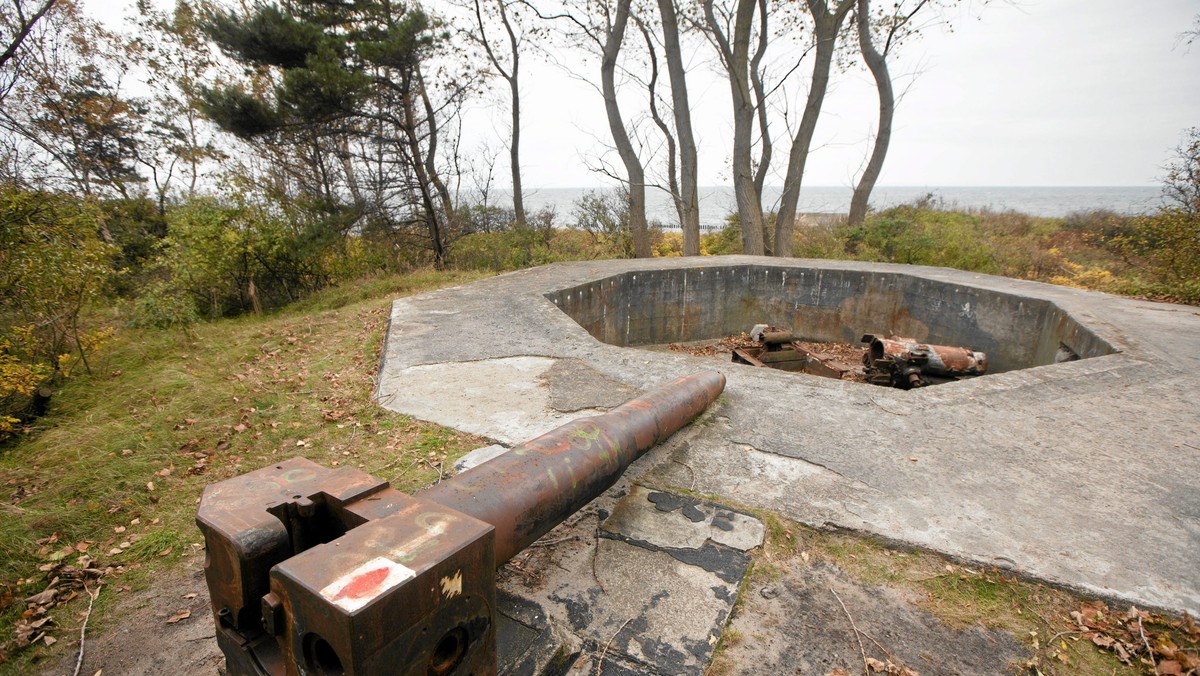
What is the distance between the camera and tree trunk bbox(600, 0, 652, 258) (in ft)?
49.0

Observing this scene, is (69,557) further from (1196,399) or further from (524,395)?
(1196,399)

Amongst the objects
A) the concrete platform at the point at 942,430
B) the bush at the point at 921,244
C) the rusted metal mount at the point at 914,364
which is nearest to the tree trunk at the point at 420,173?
the concrete platform at the point at 942,430

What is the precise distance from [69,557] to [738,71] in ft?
50.4

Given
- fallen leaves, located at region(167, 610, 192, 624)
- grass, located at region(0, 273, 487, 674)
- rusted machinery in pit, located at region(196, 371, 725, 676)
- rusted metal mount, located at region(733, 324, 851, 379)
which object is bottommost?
rusted metal mount, located at region(733, 324, 851, 379)

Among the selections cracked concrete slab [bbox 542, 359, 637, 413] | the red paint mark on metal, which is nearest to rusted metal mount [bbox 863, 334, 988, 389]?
cracked concrete slab [bbox 542, 359, 637, 413]

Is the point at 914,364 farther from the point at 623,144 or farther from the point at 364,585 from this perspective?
the point at 623,144

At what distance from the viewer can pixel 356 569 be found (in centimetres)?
112

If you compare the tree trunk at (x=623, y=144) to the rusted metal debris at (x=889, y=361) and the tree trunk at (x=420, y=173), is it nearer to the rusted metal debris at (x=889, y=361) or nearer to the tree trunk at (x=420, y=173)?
the tree trunk at (x=420, y=173)

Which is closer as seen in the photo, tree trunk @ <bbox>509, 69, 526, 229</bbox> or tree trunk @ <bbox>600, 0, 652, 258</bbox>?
tree trunk @ <bbox>600, 0, 652, 258</bbox>

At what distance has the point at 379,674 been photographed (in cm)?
108

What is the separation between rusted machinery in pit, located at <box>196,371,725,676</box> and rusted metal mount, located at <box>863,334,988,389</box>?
6.36 m

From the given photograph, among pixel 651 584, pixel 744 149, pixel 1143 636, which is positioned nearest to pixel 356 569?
pixel 651 584

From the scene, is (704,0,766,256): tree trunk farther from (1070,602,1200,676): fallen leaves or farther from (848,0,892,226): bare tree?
(1070,602,1200,676): fallen leaves

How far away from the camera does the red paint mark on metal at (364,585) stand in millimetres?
1052
